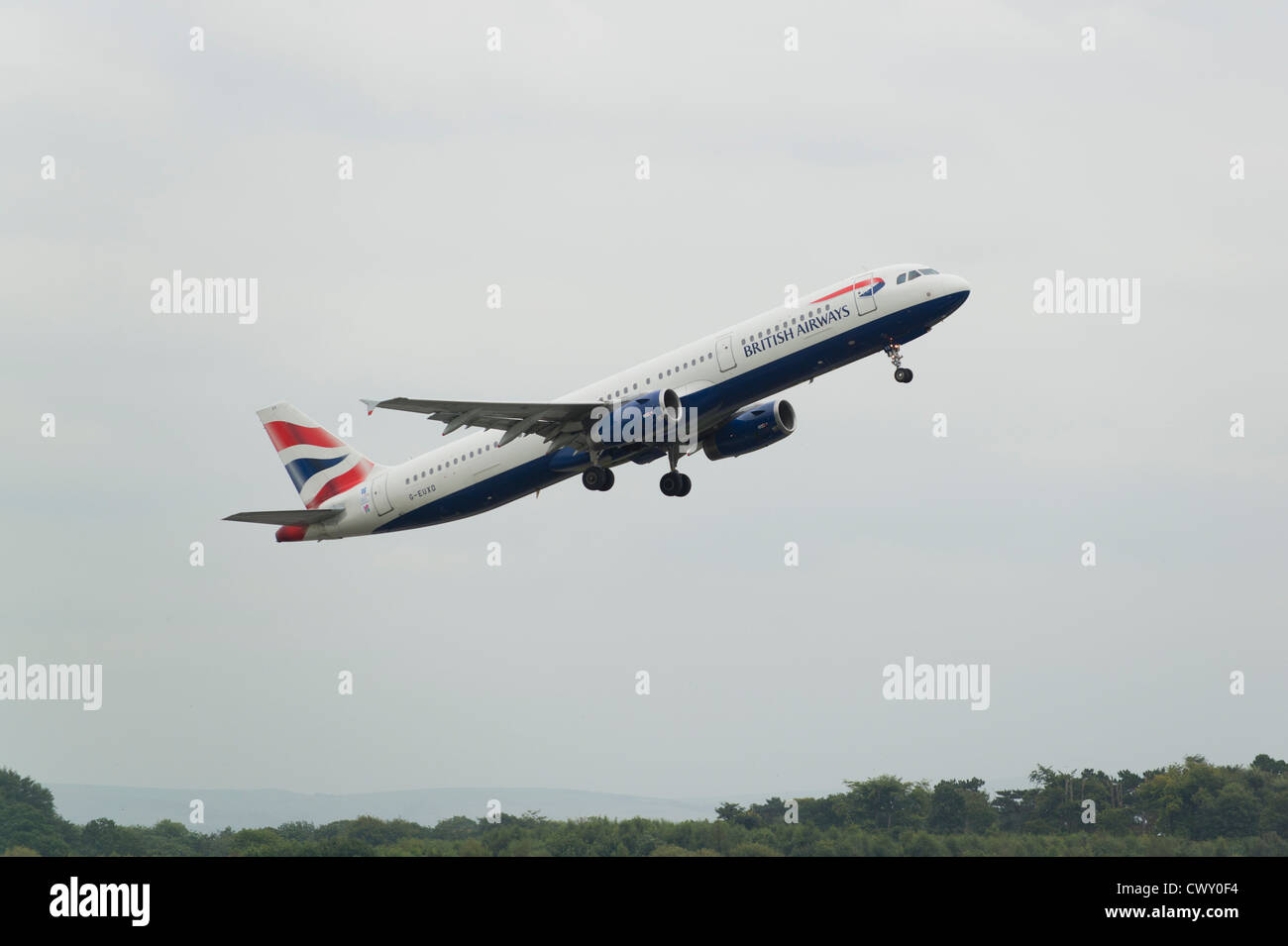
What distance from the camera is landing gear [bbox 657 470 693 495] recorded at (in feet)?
199

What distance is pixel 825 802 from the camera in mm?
75625

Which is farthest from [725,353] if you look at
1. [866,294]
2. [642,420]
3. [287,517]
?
[287,517]

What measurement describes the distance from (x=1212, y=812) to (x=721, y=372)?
116 feet

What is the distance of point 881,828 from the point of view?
7362 cm

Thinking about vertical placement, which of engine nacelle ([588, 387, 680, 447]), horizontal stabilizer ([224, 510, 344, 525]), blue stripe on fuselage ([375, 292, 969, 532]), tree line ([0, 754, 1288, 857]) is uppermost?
blue stripe on fuselage ([375, 292, 969, 532])

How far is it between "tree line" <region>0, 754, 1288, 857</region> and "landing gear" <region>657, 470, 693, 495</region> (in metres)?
16.3

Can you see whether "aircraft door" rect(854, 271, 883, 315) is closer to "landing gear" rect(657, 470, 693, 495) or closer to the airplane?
the airplane

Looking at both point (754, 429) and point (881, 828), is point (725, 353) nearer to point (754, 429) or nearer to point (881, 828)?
point (754, 429)

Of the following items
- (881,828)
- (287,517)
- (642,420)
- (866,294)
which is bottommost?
(881,828)

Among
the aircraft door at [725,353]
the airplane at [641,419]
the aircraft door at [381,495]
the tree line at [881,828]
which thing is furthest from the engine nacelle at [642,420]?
the tree line at [881,828]

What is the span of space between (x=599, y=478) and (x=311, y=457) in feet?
51.5

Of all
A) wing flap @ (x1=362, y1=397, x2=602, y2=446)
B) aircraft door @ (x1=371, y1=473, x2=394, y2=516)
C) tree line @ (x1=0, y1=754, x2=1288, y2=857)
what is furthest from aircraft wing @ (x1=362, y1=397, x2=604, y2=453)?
tree line @ (x1=0, y1=754, x2=1288, y2=857)
